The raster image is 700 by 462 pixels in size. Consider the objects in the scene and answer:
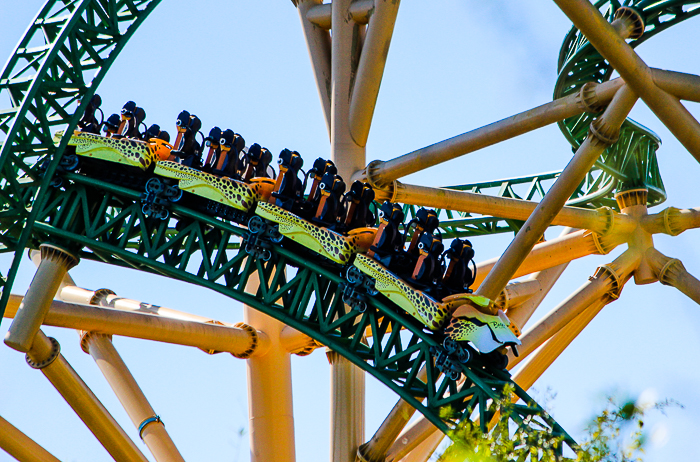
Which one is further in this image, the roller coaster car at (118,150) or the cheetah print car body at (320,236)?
the roller coaster car at (118,150)

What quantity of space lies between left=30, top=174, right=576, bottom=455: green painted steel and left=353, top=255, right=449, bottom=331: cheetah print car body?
237mm

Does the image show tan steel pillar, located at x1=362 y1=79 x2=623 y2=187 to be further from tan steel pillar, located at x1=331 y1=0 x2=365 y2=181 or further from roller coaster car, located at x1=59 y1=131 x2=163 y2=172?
roller coaster car, located at x1=59 y1=131 x2=163 y2=172

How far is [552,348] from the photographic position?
40.5 ft

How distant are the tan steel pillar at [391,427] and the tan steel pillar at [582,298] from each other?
1716mm

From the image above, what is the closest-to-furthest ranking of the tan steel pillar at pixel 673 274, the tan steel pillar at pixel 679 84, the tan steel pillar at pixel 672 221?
the tan steel pillar at pixel 679 84
the tan steel pillar at pixel 673 274
the tan steel pillar at pixel 672 221

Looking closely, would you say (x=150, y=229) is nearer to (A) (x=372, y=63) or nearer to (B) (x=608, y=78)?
(A) (x=372, y=63)

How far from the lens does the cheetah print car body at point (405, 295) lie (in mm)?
9023

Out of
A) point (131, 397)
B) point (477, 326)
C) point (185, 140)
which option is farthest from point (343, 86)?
point (131, 397)

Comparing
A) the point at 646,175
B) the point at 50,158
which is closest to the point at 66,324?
the point at 50,158

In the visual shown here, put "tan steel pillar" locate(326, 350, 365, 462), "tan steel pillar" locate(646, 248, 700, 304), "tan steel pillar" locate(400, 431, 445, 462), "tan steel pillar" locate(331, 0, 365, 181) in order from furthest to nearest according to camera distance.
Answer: "tan steel pillar" locate(400, 431, 445, 462), "tan steel pillar" locate(331, 0, 365, 181), "tan steel pillar" locate(646, 248, 700, 304), "tan steel pillar" locate(326, 350, 365, 462)

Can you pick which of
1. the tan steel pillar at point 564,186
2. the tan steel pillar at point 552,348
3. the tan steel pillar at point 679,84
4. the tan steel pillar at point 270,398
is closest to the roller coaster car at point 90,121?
the tan steel pillar at point 270,398

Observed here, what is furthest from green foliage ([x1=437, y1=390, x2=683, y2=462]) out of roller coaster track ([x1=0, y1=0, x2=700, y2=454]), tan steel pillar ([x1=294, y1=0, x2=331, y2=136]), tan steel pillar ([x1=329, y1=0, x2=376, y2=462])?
tan steel pillar ([x1=294, y1=0, x2=331, y2=136])

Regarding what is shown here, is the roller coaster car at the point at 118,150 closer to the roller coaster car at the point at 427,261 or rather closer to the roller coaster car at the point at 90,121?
the roller coaster car at the point at 90,121

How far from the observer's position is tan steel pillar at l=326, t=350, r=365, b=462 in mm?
10664
